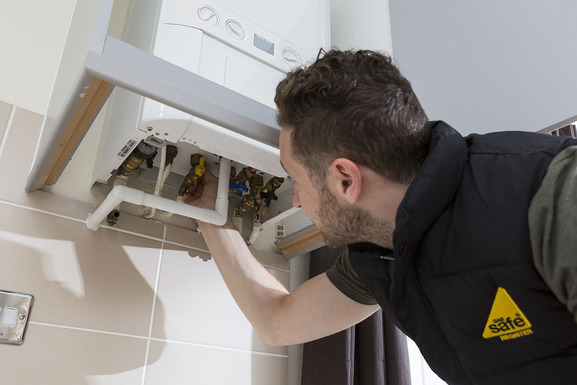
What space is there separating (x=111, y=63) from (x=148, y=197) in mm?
425

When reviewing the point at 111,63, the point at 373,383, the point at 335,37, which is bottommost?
the point at 373,383

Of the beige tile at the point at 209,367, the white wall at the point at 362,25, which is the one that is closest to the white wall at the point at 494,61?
the white wall at the point at 362,25

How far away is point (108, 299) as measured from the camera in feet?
3.99

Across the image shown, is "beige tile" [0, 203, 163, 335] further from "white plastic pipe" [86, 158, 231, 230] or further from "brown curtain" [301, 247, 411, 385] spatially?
"brown curtain" [301, 247, 411, 385]

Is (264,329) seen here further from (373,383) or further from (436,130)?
(436,130)

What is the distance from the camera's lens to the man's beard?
892mm

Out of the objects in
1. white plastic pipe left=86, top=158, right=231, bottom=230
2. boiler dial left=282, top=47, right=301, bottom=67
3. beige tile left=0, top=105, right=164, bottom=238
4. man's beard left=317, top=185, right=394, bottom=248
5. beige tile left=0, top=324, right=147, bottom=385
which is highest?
boiler dial left=282, top=47, right=301, bottom=67

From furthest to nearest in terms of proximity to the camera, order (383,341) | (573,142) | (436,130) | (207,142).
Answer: (383,341) → (207,142) → (436,130) → (573,142)

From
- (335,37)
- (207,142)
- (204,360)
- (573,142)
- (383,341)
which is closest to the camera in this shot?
(573,142)

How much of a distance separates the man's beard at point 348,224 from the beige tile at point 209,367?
0.56 meters

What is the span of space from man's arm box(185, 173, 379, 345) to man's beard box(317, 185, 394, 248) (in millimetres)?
192

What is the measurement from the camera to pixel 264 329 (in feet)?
3.71

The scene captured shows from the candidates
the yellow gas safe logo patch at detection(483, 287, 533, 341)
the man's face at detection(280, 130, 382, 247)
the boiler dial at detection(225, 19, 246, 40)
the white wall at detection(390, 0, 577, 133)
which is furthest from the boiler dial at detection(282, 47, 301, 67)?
the yellow gas safe logo patch at detection(483, 287, 533, 341)

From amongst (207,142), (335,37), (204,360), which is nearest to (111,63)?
(207,142)
